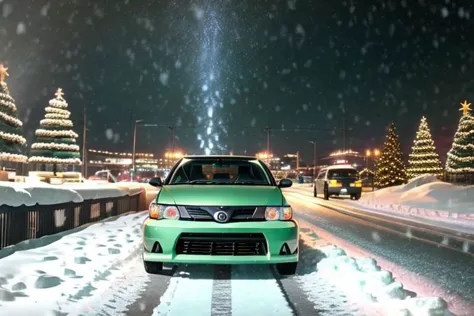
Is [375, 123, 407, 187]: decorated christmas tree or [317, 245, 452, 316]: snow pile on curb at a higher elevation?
[375, 123, 407, 187]: decorated christmas tree

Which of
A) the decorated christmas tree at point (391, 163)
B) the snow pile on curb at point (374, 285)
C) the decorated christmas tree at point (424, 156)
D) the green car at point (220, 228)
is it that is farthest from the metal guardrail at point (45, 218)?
the decorated christmas tree at point (424, 156)

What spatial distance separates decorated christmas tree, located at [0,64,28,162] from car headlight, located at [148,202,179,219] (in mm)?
36619

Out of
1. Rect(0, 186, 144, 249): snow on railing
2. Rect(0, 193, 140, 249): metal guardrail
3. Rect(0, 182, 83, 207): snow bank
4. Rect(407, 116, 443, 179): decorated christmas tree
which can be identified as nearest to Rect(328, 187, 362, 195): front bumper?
Rect(0, 186, 144, 249): snow on railing

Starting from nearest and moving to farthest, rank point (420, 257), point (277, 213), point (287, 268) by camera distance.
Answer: point (277, 213) < point (287, 268) < point (420, 257)

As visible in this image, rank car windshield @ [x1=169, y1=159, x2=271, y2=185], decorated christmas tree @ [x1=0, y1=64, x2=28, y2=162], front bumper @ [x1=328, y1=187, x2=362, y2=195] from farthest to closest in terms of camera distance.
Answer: decorated christmas tree @ [x1=0, y1=64, x2=28, y2=162]
front bumper @ [x1=328, y1=187, x2=362, y2=195]
car windshield @ [x1=169, y1=159, x2=271, y2=185]

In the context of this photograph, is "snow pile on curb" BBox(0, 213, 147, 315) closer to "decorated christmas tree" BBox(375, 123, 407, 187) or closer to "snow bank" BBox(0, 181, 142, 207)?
"snow bank" BBox(0, 181, 142, 207)

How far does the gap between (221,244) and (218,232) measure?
15cm

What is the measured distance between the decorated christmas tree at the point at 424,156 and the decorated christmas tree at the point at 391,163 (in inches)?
103

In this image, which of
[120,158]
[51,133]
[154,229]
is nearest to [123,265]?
[154,229]

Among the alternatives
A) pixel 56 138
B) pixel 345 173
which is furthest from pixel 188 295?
pixel 56 138

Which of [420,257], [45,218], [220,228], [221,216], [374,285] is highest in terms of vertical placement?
[221,216]

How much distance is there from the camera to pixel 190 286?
20.8ft

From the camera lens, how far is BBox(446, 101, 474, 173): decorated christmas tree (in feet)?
169

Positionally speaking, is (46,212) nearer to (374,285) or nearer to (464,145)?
(374,285)
